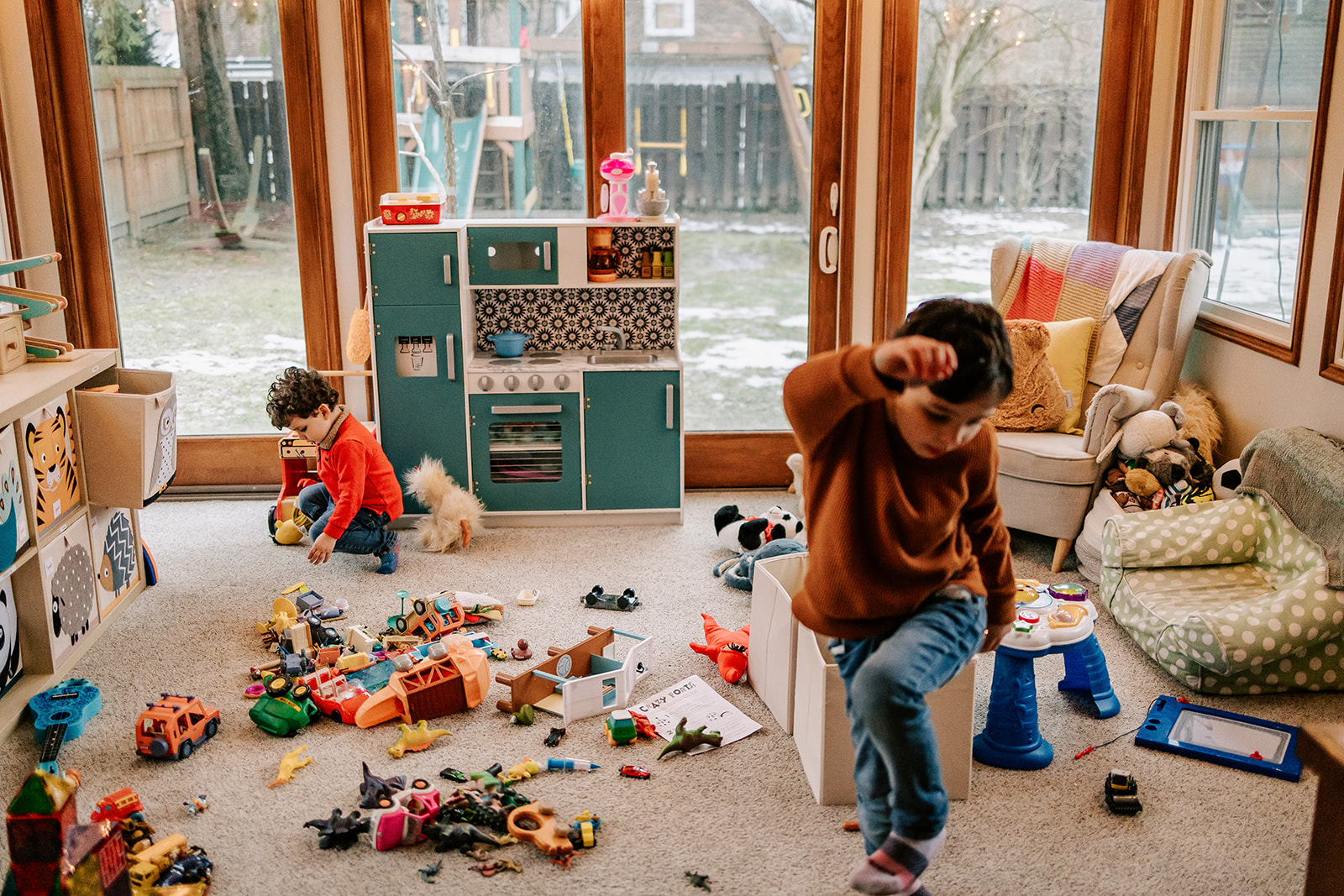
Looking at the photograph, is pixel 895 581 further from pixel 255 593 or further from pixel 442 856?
pixel 255 593

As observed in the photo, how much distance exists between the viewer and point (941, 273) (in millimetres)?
4574

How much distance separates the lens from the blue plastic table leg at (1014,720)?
2.63 metres

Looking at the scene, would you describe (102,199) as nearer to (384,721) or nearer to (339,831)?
(384,721)

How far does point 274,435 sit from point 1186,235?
3535 millimetres

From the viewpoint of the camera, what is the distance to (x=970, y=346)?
1635 millimetres

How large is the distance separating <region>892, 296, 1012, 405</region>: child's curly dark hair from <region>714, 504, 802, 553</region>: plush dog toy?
7.22 ft

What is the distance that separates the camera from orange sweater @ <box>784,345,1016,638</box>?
69.0 inches

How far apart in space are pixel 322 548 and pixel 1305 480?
9.26 feet

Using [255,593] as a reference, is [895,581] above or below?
above

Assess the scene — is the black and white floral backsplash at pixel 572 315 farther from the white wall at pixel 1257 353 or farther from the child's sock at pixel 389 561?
the white wall at pixel 1257 353

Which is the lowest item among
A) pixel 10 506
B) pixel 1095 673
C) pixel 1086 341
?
pixel 1095 673

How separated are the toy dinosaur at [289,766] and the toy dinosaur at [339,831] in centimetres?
21

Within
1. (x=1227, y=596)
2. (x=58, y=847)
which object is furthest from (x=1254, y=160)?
(x=58, y=847)

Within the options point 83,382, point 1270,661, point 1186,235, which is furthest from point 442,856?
point 1186,235
